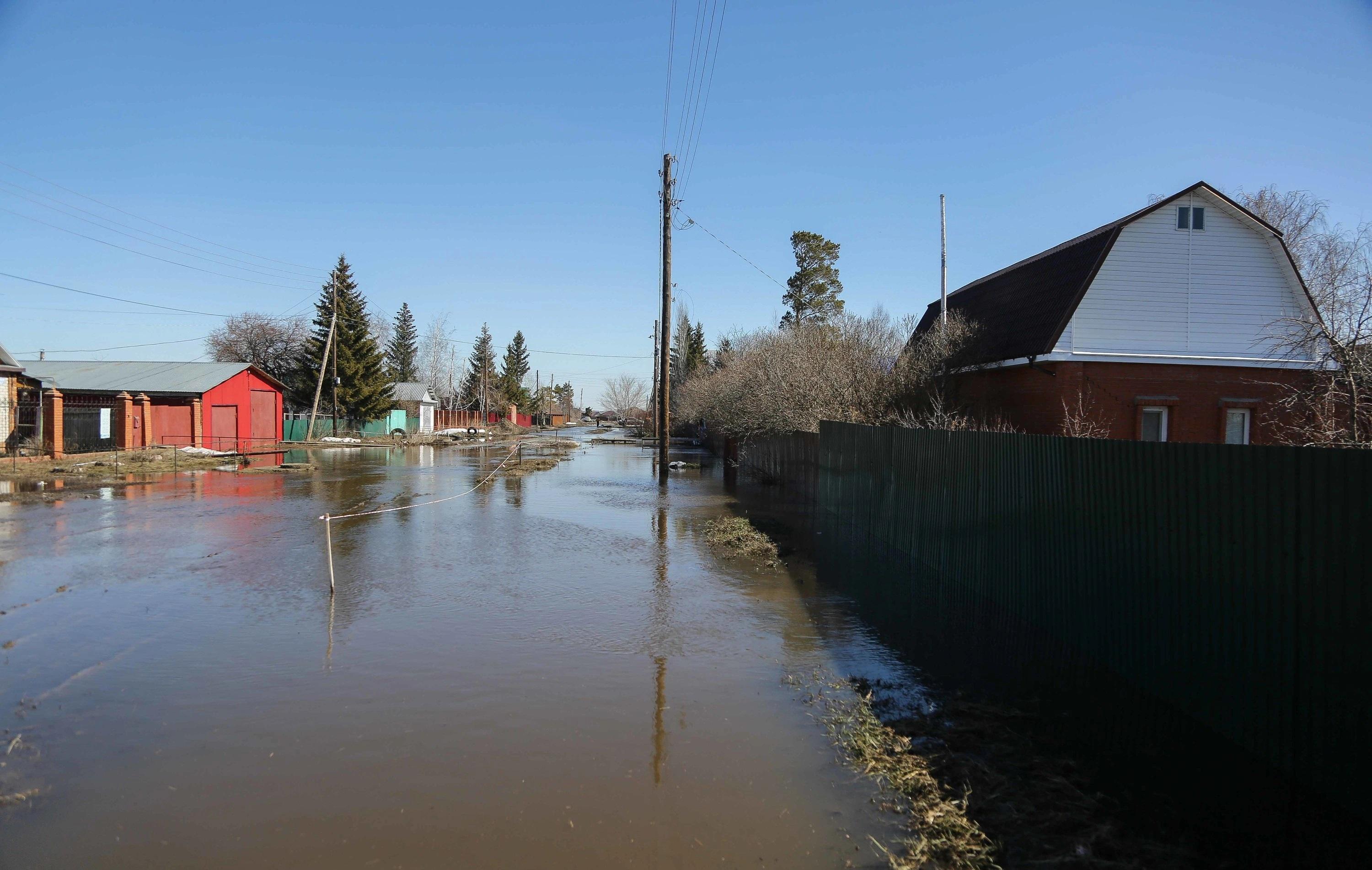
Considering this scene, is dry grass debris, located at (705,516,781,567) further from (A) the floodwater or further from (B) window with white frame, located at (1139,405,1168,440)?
(B) window with white frame, located at (1139,405,1168,440)

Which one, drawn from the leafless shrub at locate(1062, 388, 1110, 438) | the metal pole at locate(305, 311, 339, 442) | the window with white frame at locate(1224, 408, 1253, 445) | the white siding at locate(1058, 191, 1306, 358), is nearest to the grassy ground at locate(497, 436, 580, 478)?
the metal pole at locate(305, 311, 339, 442)

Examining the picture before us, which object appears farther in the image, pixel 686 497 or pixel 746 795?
pixel 686 497

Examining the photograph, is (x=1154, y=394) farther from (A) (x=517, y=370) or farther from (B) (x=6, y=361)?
(A) (x=517, y=370)

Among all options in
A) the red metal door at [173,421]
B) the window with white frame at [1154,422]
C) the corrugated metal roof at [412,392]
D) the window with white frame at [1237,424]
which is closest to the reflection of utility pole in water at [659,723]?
the window with white frame at [1154,422]

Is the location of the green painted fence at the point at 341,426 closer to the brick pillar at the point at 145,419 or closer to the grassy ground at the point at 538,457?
the grassy ground at the point at 538,457

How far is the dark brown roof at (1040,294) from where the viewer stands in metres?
17.4

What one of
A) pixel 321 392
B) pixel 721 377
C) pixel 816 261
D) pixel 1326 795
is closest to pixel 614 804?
pixel 1326 795

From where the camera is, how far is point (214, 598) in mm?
8672

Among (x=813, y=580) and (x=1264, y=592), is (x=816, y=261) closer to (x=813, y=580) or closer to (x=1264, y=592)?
(x=813, y=580)

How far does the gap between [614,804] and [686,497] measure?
1570cm

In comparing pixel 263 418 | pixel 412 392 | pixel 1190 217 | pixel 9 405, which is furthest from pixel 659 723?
pixel 412 392

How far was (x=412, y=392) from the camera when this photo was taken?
68312 millimetres

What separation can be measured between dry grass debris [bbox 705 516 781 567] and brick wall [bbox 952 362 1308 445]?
690 cm

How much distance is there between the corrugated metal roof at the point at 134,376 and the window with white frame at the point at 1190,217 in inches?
1470
